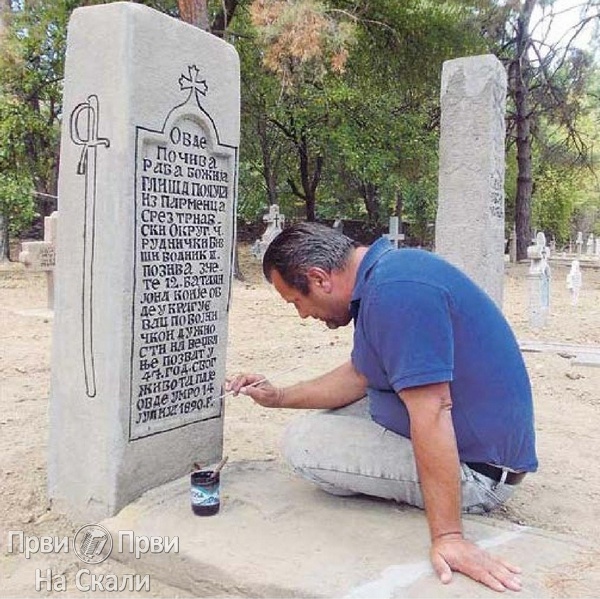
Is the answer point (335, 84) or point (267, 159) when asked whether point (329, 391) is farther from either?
point (267, 159)

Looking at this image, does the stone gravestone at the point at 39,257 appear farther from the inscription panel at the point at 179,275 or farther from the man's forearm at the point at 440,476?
the man's forearm at the point at 440,476

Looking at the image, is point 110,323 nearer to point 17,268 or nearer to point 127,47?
point 127,47

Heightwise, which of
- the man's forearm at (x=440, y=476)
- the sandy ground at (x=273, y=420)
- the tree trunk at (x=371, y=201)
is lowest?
the sandy ground at (x=273, y=420)

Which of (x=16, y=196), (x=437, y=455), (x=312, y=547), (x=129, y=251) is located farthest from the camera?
(x=16, y=196)

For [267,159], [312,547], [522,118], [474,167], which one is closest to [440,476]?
[312,547]

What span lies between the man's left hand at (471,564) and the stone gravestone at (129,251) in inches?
50.1

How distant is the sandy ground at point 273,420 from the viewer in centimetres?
278

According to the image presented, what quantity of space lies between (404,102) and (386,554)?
14.5m

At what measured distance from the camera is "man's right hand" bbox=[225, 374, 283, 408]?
110 inches

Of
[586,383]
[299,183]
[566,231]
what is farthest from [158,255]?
[566,231]

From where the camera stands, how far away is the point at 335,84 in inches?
572

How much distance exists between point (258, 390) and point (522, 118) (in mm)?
17674

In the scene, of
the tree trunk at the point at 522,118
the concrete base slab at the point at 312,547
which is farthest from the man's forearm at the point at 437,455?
the tree trunk at the point at 522,118

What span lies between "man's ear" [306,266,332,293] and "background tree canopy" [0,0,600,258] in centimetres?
694
